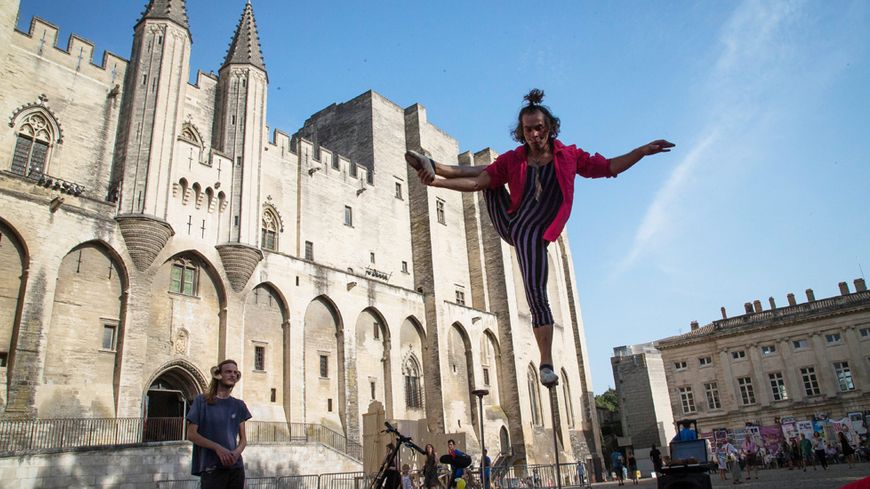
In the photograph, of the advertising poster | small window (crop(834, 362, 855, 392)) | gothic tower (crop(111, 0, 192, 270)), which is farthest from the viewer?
small window (crop(834, 362, 855, 392))

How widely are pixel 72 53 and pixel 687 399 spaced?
43.1m

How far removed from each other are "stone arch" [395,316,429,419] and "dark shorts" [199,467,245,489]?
25.2 m

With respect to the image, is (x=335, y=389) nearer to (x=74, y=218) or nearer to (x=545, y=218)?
(x=74, y=218)

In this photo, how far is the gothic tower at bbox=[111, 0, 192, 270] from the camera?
66.8 feet

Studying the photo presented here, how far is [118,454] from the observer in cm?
1602

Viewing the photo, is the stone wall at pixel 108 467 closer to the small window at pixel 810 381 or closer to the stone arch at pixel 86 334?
the stone arch at pixel 86 334

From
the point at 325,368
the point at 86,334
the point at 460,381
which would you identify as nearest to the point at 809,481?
the point at 325,368

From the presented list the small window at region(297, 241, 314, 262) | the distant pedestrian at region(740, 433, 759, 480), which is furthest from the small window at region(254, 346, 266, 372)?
the distant pedestrian at region(740, 433, 759, 480)

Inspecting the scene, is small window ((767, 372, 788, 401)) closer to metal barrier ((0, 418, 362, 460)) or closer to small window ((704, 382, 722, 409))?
small window ((704, 382, 722, 409))

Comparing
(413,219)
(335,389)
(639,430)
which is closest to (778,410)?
(639,430)

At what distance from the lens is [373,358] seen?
28.8 meters

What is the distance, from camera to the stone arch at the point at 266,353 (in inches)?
899

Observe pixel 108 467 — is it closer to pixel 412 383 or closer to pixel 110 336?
pixel 110 336

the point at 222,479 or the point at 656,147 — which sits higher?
the point at 656,147
